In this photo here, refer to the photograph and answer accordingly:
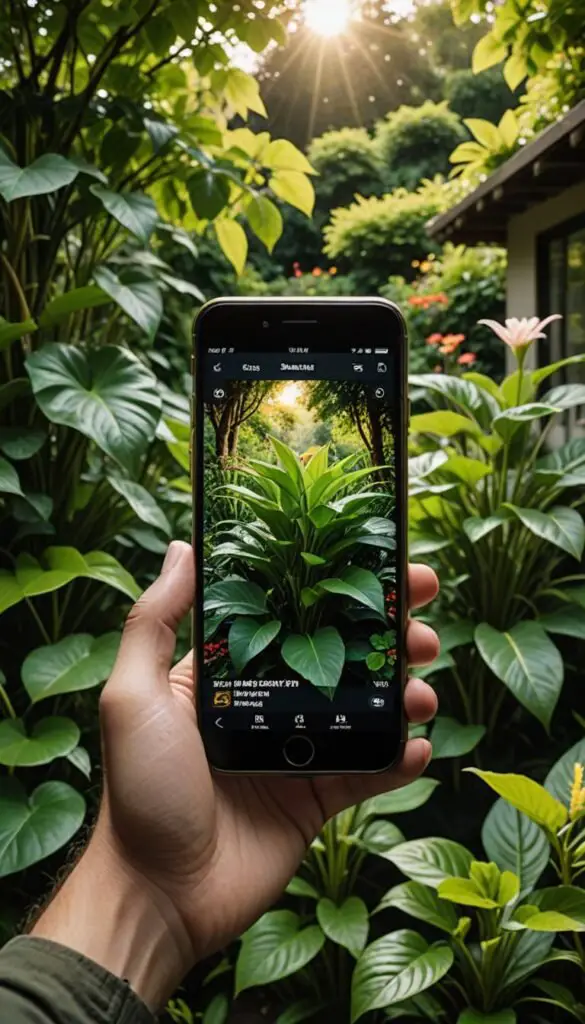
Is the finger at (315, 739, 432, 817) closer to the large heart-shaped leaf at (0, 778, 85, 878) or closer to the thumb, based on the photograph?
the thumb

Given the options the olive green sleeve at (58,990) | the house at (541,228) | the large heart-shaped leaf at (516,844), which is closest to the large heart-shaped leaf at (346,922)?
the large heart-shaped leaf at (516,844)

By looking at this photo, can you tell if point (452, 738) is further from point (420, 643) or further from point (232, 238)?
point (232, 238)

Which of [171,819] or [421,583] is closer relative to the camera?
[171,819]

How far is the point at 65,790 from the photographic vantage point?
4.42 feet

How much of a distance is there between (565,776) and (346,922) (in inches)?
15.8

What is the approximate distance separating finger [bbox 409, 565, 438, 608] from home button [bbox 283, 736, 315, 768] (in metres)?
0.17

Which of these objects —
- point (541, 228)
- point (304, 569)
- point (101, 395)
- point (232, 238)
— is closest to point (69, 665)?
point (101, 395)

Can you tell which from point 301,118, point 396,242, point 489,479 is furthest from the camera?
point 301,118

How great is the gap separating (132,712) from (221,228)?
4.47 feet

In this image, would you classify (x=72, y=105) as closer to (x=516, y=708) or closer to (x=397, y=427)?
(x=397, y=427)

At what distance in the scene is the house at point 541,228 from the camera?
2.68 meters

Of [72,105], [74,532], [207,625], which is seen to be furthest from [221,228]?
[207,625]

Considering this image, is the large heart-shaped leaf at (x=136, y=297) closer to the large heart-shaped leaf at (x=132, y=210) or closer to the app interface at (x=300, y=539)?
the large heart-shaped leaf at (x=132, y=210)

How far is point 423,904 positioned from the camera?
138cm
